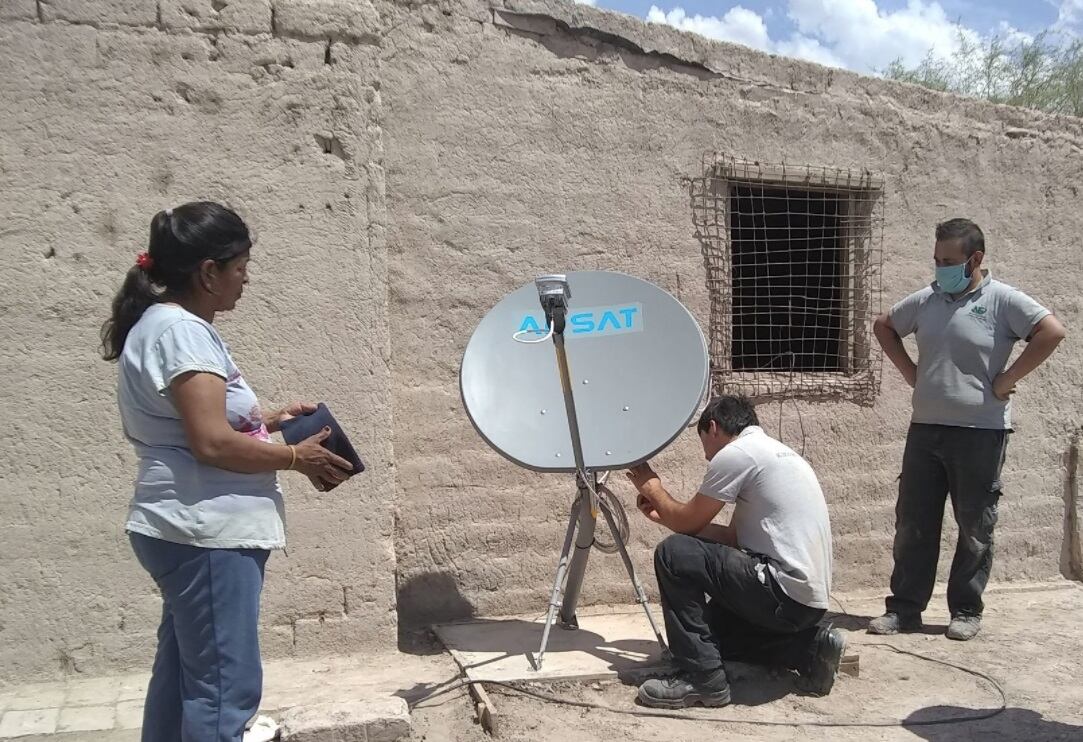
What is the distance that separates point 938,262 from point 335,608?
9.27ft

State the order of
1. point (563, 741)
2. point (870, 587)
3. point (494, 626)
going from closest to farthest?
point (563, 741), point (494, 626), point (870, 587)

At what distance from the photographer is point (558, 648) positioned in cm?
385

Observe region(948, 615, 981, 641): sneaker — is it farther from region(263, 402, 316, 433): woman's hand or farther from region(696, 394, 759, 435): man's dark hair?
region(263, 402, 316, 433): woman's hand

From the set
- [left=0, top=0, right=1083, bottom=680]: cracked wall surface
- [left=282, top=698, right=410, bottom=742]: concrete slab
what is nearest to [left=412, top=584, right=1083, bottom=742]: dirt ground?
[left=282, top=698, right=410, bottom=742]: concrete slab

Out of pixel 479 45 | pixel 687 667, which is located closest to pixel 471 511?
pixel 687 667

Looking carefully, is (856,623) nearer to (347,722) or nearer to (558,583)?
(558,583)

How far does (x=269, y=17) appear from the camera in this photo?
379cm

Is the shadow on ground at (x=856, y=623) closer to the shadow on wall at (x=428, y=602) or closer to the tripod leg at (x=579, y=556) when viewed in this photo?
the tripod leg at (x=579, y=556)

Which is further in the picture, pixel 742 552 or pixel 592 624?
pixel 592 624

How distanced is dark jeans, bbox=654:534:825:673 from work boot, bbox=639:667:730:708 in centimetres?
4

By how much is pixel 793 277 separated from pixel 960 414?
1275mm

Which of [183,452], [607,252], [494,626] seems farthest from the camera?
[607,252]

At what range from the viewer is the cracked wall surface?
3555 millimetres

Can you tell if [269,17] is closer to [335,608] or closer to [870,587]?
[335,608]
